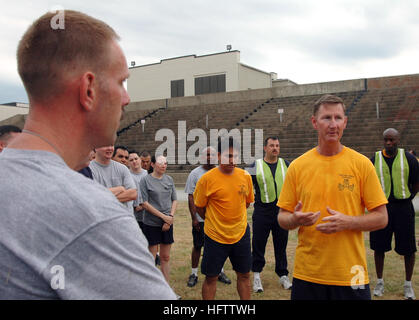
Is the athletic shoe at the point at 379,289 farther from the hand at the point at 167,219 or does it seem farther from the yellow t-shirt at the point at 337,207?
the hand at the point at 167,219

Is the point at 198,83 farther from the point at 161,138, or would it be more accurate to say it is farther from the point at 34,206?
the point at 34,206

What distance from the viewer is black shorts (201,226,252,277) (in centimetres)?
471

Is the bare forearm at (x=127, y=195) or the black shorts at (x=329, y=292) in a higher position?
the bare forearm at (x=127, y=195)

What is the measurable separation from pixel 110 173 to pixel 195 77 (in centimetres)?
3346

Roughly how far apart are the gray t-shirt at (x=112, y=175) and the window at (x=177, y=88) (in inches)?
1317

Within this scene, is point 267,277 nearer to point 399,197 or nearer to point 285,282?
point 285,282

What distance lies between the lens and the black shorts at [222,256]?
471 centimetres

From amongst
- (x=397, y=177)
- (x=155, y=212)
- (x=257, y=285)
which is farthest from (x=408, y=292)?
(x=155, y=212)

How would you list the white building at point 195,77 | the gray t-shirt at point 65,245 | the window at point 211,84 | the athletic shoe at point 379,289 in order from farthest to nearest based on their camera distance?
the window at point 211,84, the white building at point 195,77, the athletic shoe at point 379,289, the gray t-shirt at point 65,245

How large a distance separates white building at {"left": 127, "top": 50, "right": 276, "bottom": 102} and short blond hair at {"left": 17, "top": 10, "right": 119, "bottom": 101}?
35.0 metres

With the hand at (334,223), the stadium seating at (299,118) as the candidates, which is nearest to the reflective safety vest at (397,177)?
the hand at (334,223)

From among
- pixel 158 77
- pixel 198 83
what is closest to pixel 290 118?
pixel 198 83

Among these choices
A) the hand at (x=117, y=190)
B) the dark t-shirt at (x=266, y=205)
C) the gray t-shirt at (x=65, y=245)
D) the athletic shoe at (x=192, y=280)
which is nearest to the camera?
the gray t-shirt at (x=65, y=245)

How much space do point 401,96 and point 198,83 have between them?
20.6m
